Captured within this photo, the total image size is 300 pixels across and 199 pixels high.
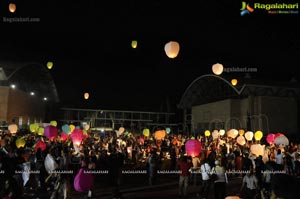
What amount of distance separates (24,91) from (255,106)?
23095 millimetres

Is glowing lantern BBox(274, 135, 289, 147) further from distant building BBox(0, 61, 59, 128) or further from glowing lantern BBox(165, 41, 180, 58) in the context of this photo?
distant building BBox(0, 61, 59, 128)

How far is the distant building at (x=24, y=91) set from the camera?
84.2 feet

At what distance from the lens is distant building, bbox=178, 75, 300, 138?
24781 millimetres

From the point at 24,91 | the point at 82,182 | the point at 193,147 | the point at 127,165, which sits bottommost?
the point at 127,165

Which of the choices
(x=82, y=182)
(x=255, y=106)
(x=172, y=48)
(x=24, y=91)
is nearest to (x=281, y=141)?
(x=172, y=48)

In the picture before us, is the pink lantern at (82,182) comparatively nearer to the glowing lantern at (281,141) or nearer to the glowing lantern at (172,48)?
the glowing lantern at (172,48)

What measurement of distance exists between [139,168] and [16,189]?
319 inches

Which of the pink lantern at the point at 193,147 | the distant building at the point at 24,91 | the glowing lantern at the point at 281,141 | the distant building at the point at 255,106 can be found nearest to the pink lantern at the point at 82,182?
the pink lantern at the point at 193,147

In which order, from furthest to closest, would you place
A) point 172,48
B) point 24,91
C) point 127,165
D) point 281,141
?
point 24,91 → point 127,165 → point 281,141 → point 172,48

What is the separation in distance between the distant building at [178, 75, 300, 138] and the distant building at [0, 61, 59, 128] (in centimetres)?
1880

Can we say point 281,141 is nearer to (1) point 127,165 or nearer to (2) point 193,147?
(2) point 193,147

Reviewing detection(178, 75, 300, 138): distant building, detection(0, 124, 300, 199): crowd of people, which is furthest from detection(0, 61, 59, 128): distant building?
detection(178, 75, 300, 138): distant building

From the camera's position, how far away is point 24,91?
99.7 feet

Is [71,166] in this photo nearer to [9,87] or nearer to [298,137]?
[9,87]
